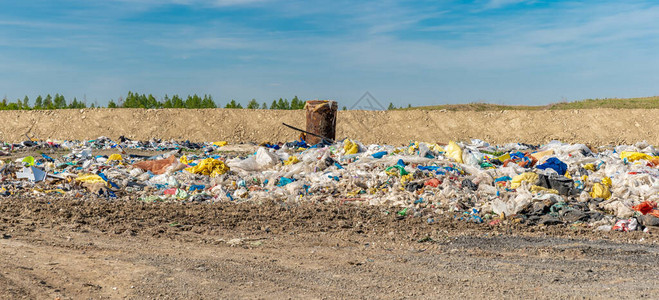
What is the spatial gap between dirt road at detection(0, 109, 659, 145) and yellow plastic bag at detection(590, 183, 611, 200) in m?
13.4

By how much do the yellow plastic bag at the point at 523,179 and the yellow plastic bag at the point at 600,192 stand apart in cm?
79

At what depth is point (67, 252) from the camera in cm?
522

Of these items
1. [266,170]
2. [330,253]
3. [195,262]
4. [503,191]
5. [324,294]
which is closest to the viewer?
[324,294]

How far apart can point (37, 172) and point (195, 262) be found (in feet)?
18.1

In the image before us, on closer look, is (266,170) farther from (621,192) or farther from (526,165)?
(621,192)

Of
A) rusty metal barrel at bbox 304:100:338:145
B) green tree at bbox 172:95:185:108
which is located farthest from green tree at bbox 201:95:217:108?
rusty metal barrel at bbox 304:100:338:145

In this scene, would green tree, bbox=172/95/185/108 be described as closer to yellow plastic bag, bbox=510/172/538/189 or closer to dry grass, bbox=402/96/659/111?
dry grass, bbox=402/96/659/111

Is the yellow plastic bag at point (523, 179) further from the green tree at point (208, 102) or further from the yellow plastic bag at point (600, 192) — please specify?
the green tree at point (208, 102)

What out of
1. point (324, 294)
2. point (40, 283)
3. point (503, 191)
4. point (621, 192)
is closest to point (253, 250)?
point (324, 294)

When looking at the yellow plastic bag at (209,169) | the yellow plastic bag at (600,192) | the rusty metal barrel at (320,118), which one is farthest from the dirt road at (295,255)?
the rusty metal barrel at (320,118)

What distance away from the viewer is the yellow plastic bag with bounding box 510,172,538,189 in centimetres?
813

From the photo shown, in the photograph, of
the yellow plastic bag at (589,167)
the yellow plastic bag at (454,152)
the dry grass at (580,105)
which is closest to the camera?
the yellow plastic bag at (589,167)

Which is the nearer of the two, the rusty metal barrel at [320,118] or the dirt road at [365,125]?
the rusty metal barrel at [320,118]

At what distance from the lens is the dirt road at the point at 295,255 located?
428cm
